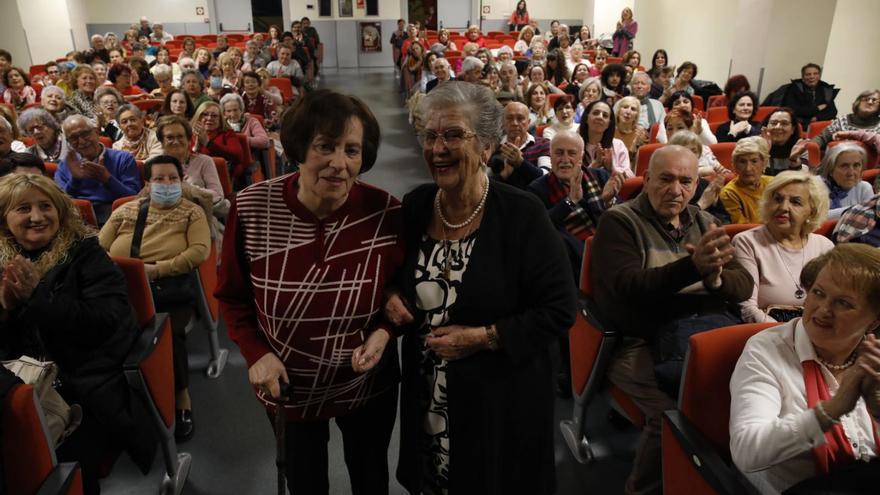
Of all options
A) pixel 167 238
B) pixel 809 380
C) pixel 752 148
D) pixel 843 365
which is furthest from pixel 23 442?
pixel 752 148

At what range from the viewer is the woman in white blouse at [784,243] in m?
2.13

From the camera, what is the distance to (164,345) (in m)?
2.11

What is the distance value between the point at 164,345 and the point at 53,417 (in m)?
0.52

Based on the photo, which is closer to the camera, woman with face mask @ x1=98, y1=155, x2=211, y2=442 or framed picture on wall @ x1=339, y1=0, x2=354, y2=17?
woman with face mask @ x1=98, y1=155, x2=211, y2=442

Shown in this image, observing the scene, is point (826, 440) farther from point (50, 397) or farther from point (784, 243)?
point (50, 397)

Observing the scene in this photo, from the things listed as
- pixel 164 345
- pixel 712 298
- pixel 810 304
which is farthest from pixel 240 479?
pixel 810 304

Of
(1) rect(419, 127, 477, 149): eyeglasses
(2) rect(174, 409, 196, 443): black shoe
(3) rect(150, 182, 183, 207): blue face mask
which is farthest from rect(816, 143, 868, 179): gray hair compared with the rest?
(2) rect(174, 409, 196, 443): black shoe

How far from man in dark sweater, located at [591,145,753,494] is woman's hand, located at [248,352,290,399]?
1.17 meters

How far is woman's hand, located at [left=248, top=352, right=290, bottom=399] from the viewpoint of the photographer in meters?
1.31

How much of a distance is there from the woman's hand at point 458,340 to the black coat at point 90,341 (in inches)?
45.9

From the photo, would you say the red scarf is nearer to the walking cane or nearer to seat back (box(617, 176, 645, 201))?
the walking cane

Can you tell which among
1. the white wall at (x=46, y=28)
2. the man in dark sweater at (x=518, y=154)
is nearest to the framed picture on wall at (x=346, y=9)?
the white wall at (x=46, y=28)

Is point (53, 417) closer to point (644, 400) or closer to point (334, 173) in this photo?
point (334, 173)

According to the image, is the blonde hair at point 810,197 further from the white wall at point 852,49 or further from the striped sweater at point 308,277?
the white wall at point 852,49
